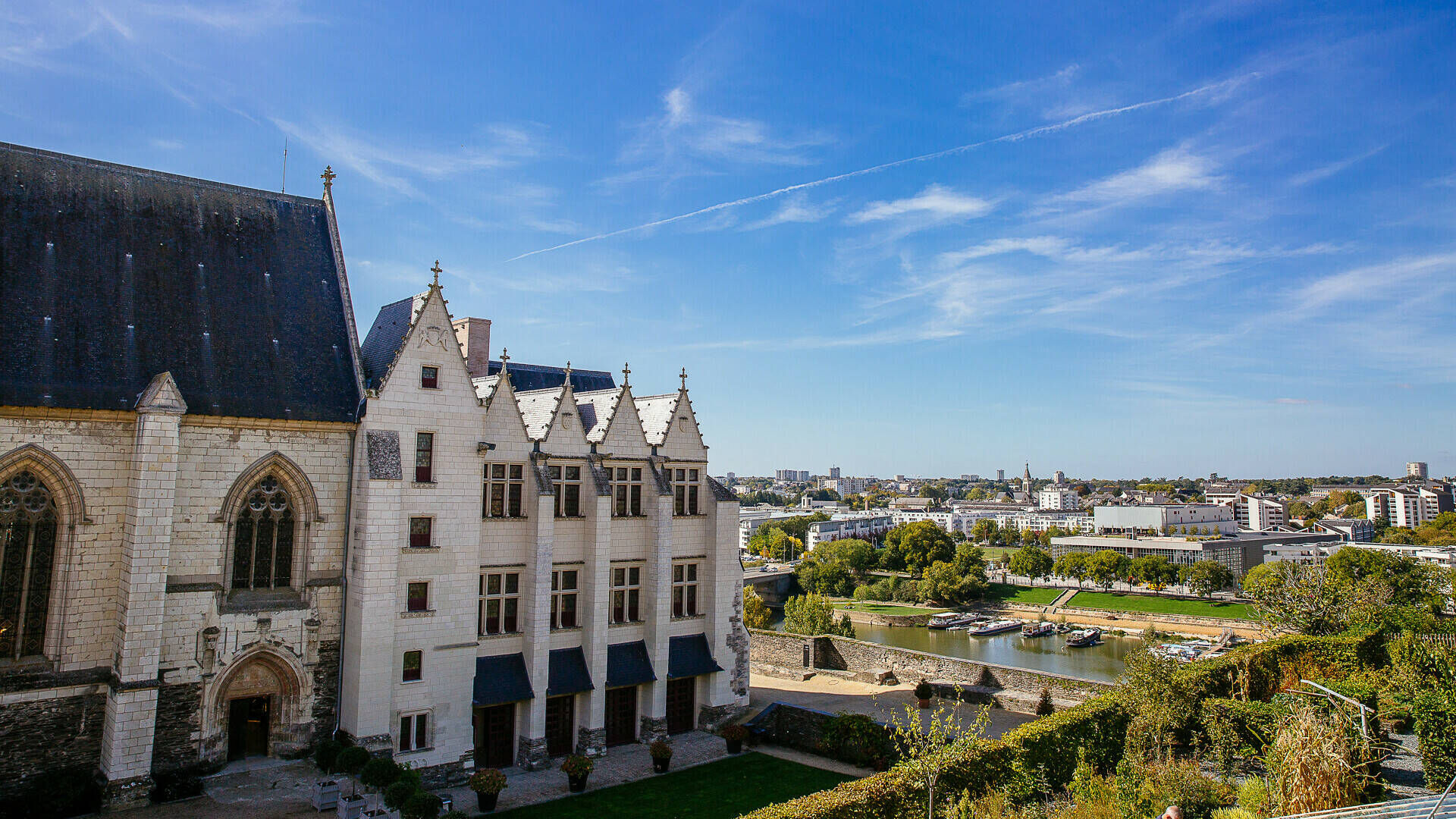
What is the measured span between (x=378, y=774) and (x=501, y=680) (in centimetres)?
542

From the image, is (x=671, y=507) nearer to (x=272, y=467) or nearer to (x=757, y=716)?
(x=757, y=716)

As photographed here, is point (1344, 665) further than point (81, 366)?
Yes

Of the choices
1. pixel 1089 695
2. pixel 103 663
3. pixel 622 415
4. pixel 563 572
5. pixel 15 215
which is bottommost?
pixel 1089 695

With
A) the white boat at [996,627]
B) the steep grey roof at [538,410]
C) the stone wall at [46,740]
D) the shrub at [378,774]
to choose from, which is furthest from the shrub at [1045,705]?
the white boat at [996,627]

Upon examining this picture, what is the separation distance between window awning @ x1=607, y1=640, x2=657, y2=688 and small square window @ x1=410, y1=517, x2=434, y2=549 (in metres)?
7.51

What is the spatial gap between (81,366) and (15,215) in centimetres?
491

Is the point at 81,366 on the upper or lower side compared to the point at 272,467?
upper

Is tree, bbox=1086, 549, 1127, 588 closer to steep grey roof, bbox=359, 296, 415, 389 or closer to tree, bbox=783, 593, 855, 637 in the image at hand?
tree, bbox=783, 593, 855, 637

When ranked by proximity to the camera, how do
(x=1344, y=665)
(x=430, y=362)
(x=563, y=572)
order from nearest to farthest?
(x=430, y=362) → (x=563, y=572) → (x=1344, y=665)

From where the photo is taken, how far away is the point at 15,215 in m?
22.1

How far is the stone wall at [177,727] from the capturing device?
21031 mm

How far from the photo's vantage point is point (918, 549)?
12888cm

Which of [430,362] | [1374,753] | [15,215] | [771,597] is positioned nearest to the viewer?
[1374,753]

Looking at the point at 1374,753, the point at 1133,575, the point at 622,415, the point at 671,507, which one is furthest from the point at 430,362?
the point at 1133,575
